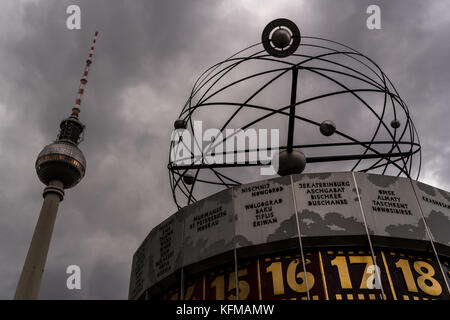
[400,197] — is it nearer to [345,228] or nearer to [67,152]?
[345,228]

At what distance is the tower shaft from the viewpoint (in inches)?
2384

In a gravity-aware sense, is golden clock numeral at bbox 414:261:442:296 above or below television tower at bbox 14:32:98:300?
below

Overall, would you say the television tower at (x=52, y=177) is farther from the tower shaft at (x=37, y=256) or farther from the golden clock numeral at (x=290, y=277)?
the golden clock numeral at (x=290, y=277)

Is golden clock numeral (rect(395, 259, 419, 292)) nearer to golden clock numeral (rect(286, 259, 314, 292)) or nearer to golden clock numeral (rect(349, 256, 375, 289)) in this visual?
golden clock numeral (rect(349, 256, 375, 289))

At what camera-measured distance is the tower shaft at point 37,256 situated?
60562 mm

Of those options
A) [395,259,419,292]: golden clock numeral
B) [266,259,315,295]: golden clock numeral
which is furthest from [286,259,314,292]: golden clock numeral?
[395,259,419,292]: golden clock numeral

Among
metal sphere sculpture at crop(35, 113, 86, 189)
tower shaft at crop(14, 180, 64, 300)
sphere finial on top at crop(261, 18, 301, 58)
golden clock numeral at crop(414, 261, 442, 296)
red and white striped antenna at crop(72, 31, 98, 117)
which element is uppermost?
red and white striped antenna at crop(72, 31, 98, 117)

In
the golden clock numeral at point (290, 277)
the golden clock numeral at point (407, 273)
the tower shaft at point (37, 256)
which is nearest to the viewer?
the golden clock numeral at point (407, 273)

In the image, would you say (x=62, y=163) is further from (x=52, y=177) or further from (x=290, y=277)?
(x=290, y=277)

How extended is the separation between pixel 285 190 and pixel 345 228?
2.11m

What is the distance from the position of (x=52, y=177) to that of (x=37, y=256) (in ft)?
47.7

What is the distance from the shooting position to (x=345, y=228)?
36.3 ft

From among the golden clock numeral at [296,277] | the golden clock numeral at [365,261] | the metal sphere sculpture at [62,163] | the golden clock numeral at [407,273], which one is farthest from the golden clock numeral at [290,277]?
the metal sphere sculpture at [62,163]
